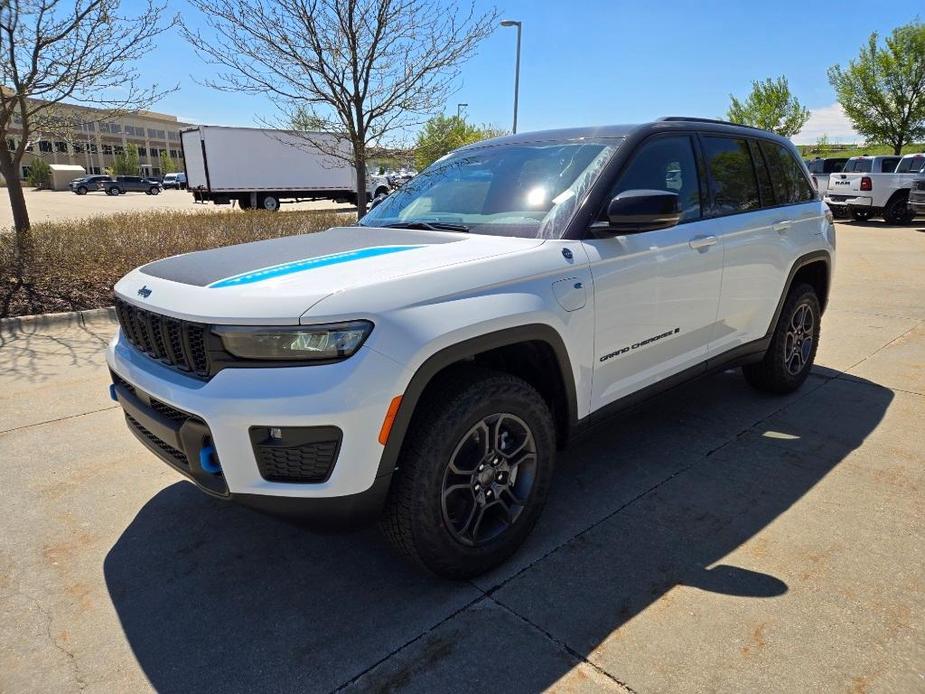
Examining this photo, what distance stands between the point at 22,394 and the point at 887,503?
5.36 m

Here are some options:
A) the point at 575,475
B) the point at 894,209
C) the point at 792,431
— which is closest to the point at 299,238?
the point at 575,475

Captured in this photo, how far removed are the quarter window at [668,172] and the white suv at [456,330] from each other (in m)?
0.01

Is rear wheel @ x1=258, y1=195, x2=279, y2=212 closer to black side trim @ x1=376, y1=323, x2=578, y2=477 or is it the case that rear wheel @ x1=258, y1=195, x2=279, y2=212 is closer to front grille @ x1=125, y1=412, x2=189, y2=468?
front grille @ x1=125, y1=412, x2=189, y2=468

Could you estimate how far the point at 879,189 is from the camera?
58.5 ft

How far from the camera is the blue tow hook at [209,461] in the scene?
6.96ft

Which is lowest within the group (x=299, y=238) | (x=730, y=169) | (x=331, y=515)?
(x=331, y=515)

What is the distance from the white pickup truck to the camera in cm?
1762

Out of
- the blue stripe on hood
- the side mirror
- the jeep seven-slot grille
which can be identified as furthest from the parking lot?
the side mirror

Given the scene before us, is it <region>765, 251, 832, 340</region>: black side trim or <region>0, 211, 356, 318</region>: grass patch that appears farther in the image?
<region>0, 211, 356, 318</region>: grass patch

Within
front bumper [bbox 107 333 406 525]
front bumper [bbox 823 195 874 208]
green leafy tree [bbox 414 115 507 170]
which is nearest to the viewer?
front bumper [bbox 107 333 406 525]

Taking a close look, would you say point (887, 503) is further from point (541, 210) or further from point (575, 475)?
point (541, 210)

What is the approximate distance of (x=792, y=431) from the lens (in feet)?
13.0

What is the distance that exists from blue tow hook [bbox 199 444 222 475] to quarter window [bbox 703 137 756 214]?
290 centimetres

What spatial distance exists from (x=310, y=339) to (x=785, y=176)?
366cm
